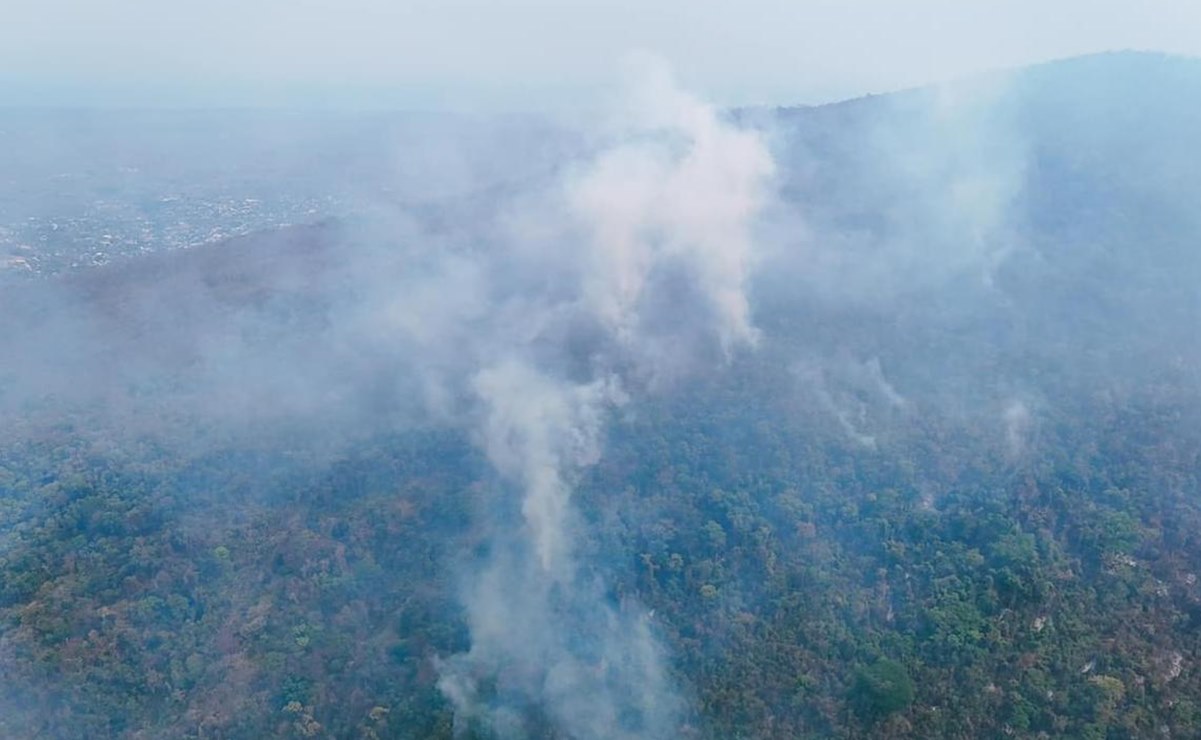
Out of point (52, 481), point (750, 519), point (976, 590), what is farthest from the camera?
point (52, 481)

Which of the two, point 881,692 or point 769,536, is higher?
point 769,536

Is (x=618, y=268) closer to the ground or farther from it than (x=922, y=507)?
farther from it

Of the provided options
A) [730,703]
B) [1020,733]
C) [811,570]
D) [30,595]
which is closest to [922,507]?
[811,570]

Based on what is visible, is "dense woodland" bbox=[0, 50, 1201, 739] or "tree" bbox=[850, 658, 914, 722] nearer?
"tree" bbox=[850, 658, 914, 722]

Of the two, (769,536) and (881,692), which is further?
(769,536)

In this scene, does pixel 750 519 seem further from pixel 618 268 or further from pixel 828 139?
pixel 828 139

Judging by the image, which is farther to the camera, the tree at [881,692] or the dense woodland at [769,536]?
the dense woodland at [769,536]

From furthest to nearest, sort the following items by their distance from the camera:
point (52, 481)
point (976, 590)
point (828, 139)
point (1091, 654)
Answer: point (828, 139) < point (52, 481) < point (976, 590) < point (1091, 654)

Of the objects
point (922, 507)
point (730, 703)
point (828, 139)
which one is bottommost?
point (730, 703)
